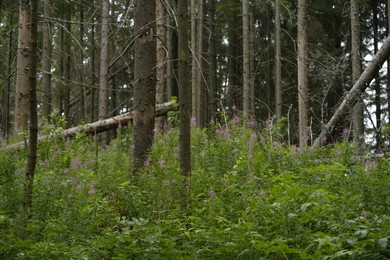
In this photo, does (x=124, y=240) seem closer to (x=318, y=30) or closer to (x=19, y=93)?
(x=19, y=93)

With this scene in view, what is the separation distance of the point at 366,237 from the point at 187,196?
2.73 metres

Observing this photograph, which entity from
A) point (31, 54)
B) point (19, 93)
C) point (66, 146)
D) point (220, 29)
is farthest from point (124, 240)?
point (220, 29)

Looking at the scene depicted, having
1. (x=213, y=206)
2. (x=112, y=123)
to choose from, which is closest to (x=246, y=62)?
(x=112, y=123)

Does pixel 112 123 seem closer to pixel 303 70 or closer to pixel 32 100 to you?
pixel 303 70

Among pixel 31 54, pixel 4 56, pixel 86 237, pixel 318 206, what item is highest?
pixel 4 56

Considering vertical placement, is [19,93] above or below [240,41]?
below

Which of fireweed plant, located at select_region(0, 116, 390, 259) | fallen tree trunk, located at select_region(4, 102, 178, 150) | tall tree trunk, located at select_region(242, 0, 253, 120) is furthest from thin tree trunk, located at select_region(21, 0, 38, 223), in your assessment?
tall tree trunk, located at select_region(242, 0, 253, 120)

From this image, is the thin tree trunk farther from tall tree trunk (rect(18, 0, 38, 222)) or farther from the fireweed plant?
the fireweed plant

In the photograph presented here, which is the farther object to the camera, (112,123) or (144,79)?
(112,123)

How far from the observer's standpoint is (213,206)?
600 centimetres

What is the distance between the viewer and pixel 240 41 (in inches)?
1152

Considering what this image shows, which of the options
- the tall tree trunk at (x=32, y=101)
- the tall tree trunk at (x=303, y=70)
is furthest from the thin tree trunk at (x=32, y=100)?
the tall tree trunk at (x=303, y=70)

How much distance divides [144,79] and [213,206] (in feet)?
10.3

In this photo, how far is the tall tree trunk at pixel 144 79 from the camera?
329 inches
